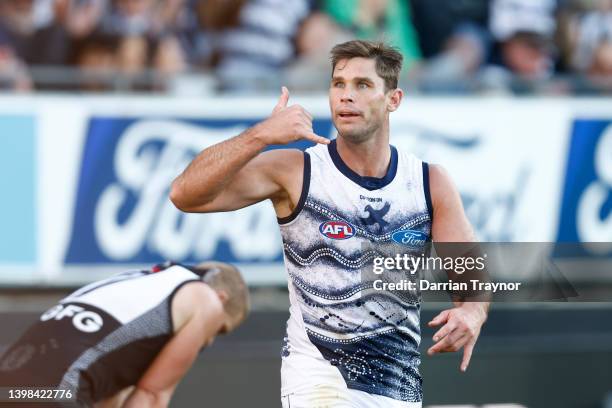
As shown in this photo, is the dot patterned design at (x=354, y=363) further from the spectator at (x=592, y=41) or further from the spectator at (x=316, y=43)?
the spectator at (x=592, y=41)

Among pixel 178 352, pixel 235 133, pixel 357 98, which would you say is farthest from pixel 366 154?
pixel 235 133

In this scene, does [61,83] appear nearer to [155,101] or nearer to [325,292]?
[155,101]

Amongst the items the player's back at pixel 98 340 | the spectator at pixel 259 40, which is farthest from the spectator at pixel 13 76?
the player's back at pixel 98 340

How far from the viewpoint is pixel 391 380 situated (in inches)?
213

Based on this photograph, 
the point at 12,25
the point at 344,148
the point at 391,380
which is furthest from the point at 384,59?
the point at 12,25

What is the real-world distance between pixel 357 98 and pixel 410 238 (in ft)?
2.48

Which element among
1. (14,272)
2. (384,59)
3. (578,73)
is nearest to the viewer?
(384,59)

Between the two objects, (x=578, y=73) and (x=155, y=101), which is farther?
(x=578, y=73)

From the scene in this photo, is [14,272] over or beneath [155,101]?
beneath

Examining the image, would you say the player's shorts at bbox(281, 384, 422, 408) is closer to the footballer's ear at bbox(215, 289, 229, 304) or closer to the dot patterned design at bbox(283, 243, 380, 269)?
the dot patterned design at bbox(283, 243, 380, 269)

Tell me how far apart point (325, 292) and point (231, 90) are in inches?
162

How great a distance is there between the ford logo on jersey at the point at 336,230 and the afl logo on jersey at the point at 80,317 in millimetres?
1441

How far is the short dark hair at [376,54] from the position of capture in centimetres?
524

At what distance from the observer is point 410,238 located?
5402 mm
